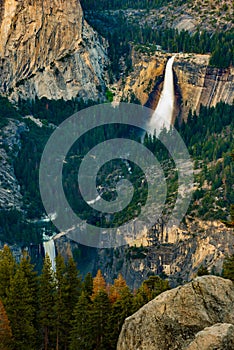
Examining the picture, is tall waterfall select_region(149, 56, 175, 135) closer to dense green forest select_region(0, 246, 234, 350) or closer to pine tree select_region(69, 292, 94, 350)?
dense green forest select_region(0, 246, 234, 350)

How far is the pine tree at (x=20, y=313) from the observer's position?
287ft

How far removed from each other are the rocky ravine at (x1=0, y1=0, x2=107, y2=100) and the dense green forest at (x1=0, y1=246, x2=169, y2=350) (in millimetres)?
98324

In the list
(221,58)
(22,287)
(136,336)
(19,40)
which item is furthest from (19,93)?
(136,336)

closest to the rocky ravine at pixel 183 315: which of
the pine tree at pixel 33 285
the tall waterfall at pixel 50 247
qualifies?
the pine tree at pixel 33 285

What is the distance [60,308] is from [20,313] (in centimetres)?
503

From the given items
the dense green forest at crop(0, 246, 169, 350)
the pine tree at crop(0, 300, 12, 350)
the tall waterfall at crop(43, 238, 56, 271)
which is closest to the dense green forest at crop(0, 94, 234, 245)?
the tall waterfall at crop(43, 238, 56, 271)

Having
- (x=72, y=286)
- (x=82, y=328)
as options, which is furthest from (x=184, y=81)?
(x=82, y=328)

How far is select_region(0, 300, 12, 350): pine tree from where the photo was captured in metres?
84.6

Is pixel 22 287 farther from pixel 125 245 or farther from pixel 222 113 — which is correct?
pixel 222 113

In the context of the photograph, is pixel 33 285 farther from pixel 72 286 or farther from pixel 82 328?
pixel 82 328

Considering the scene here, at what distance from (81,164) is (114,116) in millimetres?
14528

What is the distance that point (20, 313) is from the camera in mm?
88250

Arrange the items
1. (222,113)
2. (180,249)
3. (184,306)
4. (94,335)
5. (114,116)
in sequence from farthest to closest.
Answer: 1. (114,116)
2. (222,113)
3. (180,249)
4. (94,335)
5. (184,306)

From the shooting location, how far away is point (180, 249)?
147 meters
